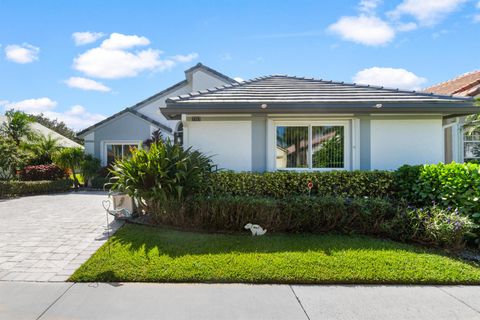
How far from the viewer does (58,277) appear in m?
4.46

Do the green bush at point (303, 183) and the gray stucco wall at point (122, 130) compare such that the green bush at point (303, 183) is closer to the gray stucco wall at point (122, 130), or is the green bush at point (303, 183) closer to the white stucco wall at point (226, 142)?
the white stucco wall at point (226, 142)

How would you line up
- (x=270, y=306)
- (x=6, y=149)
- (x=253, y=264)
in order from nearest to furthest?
(x=270, y=306), (x=253, y=264), (x=6, y=149)

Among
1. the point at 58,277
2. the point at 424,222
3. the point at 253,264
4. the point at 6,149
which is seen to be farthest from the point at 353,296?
the point at 6,149

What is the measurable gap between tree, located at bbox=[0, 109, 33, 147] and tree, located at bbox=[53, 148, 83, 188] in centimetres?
244

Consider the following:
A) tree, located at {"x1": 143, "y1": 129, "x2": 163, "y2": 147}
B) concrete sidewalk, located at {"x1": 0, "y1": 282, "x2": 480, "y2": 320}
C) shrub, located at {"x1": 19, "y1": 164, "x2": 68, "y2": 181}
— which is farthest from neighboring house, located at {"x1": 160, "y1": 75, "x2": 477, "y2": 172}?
shrub, located at {"x1": 19, "y1": 164, "x2": 68, "y2": 181}

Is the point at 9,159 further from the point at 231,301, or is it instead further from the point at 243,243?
the point at 231,301

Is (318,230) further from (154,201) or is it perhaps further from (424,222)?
(154,201)

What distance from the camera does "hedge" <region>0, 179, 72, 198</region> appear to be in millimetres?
13500

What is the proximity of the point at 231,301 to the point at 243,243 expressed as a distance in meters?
2.02

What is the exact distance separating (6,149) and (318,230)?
1669 centimetres

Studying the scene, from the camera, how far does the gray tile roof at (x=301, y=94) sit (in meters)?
8.08

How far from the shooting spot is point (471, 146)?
1106 centimetres

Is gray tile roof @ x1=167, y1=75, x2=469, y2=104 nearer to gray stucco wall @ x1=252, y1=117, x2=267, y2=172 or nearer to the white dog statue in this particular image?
gray stucco wall @ x1=252, y1=117, x2=267, y2=172

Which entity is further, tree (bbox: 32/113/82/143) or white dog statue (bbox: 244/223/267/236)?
tree (bbox: 32/113/82/143)
